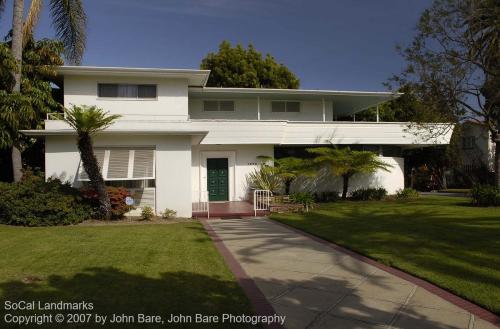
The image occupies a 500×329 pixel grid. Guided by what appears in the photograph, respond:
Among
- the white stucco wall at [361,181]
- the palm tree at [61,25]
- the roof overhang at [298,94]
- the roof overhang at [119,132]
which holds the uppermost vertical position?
the palm tree at [61,25]

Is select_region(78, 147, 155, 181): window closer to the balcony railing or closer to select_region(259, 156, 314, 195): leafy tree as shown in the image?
the balcony railing

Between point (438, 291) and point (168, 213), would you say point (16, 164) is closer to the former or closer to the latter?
point (168, 213)

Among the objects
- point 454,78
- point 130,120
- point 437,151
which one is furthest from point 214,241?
point 437,151

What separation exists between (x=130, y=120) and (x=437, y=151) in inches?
982

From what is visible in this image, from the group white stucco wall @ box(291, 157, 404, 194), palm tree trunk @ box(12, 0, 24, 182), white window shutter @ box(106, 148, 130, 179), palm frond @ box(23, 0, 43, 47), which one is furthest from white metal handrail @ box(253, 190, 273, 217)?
palm frond @ box(23, 0, 43, 47)

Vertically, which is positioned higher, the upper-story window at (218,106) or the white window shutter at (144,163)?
the upper-story window at (218,106)

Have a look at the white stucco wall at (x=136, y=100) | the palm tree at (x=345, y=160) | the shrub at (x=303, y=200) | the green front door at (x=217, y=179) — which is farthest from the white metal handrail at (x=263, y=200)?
the white stucco wall at (x=136, y=100)

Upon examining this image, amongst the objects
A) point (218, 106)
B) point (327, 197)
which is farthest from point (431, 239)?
point (218, 106)

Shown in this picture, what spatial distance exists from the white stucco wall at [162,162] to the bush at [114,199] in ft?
4.89

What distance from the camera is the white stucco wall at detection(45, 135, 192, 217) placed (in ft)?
51.7

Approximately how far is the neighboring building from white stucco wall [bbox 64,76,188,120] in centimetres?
2268

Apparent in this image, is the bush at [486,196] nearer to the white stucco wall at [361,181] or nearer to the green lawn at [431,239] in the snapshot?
the green lawn at [431,239]

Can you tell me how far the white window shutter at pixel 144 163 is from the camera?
15.5 m

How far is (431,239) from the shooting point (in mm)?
9836
